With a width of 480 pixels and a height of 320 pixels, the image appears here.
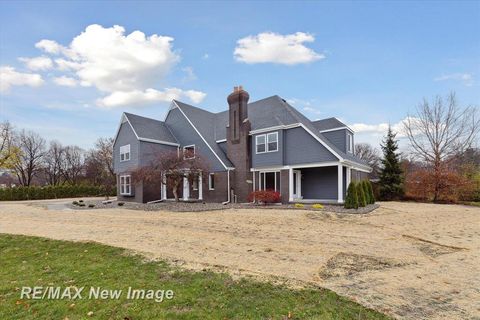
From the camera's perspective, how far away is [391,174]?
25.0 metres

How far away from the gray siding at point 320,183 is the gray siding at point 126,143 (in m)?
14.2

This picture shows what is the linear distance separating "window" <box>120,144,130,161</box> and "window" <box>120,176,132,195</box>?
1.76 meters

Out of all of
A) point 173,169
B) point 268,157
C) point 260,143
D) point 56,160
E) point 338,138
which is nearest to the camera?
point 173,169

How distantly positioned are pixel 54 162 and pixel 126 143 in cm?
4884

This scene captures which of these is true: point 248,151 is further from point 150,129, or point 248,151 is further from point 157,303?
point 157,303

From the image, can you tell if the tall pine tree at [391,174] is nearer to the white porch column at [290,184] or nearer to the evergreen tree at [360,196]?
the evergreen tree at [360,196]

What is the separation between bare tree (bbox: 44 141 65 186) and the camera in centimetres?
6034

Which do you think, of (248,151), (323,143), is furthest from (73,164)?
(323,143)

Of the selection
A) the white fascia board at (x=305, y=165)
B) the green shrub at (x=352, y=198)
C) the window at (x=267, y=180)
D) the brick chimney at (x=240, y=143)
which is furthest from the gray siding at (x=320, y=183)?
the brick chimney at (x=240, y=143)

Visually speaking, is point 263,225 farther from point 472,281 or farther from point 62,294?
point 62,294

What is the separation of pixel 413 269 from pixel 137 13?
52.7 feet

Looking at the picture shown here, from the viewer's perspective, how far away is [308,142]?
60.9 feet

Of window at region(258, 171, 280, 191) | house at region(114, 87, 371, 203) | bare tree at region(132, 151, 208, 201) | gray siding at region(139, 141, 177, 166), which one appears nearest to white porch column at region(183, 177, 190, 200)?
house at region(114, 87, 371, 203)

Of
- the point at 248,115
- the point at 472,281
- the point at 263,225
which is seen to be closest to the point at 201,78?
the point at 248,115
